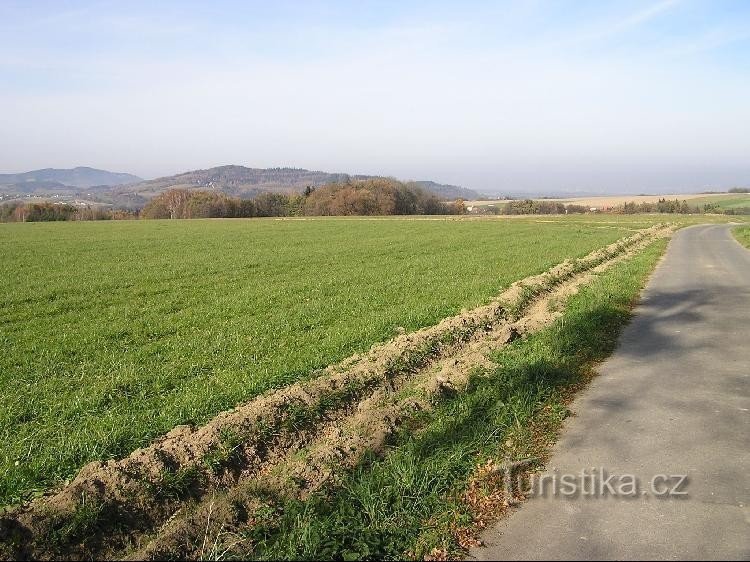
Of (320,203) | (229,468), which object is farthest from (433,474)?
(320,203)

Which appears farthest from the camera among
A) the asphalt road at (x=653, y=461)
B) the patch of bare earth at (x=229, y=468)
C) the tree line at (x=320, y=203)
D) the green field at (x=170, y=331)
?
the tree line at (x=320, y=203)

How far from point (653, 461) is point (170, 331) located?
29.7 feet

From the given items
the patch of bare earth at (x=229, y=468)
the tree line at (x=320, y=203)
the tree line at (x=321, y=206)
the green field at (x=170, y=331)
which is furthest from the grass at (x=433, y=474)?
the tree line at (x=321, y=206)

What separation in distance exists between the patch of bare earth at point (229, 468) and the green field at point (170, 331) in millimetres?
599

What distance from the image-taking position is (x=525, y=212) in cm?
11225

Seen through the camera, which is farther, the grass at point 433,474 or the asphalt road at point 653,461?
the grass at point 433,474

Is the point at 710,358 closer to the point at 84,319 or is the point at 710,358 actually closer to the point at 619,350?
the point at 619,350

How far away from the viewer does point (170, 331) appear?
11133mm

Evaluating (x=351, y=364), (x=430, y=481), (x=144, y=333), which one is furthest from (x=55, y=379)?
(x=430, y=481)

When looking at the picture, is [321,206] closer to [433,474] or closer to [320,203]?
[320,203]

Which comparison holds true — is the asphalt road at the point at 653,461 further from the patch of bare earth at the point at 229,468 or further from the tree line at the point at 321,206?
the tree line at the point at 321,206

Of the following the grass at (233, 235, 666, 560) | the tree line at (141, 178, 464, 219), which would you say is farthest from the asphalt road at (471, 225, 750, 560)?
the tree line at (141, 178, 464, 219)

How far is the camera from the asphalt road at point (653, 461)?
3854mm

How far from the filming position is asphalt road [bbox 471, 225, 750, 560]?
12.6ft
